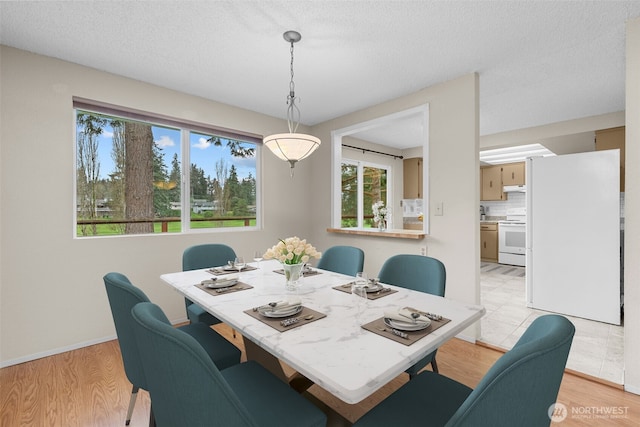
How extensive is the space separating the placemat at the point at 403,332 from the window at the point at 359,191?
3.94 metres

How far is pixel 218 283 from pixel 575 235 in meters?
3.69

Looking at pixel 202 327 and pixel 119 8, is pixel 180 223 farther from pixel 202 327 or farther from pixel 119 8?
pixel 119 8

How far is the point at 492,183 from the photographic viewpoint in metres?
6.46

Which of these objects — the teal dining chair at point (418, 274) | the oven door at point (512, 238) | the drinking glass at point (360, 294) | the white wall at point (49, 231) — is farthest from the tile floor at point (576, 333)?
the white wall at point (49, 231)

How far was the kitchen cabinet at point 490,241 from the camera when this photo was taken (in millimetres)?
6273

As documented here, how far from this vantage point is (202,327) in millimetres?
1914

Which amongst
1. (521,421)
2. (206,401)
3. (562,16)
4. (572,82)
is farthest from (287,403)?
(572,82)

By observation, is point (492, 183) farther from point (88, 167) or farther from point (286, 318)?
point (88, 167)

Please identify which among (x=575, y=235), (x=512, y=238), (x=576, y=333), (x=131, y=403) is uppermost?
(x=575, y=235)

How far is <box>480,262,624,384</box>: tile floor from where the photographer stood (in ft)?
7.53

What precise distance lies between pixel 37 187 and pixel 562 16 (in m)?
4.06

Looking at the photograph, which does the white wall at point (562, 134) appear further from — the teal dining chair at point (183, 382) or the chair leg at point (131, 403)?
the chair leg at point (131, 403)

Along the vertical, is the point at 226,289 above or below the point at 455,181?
below

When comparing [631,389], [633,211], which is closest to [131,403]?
[631,389]
